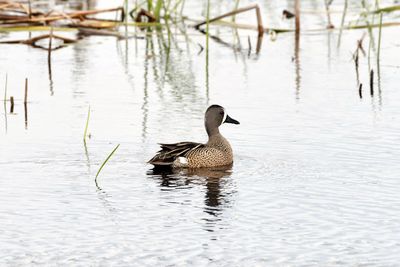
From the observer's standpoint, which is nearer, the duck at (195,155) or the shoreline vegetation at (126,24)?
the duck at (195,155)

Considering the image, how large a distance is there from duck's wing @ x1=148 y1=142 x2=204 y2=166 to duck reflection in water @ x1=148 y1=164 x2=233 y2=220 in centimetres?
10

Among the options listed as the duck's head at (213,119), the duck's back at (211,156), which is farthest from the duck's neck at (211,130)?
the duck's back at (211,156)

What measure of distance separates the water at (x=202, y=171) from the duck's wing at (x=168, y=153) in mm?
180

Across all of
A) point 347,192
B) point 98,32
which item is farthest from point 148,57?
point 347,192

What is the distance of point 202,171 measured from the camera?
12031 mm

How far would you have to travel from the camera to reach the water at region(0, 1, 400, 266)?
8.70 m

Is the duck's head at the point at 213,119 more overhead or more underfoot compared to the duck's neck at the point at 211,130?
more overhead

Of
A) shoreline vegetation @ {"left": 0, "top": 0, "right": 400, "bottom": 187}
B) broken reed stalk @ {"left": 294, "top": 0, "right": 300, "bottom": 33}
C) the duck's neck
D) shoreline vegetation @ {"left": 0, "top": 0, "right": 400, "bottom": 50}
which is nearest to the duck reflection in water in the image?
the duck's neck

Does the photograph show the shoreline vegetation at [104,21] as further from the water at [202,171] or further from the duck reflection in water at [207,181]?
the duck reflection in water at [207,181]

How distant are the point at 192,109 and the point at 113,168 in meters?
3.44

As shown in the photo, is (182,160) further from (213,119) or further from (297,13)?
(297,13)

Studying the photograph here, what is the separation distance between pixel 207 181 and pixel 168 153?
0.65m

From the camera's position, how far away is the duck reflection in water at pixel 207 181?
10.3m

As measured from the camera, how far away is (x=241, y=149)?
12812 millimetres
